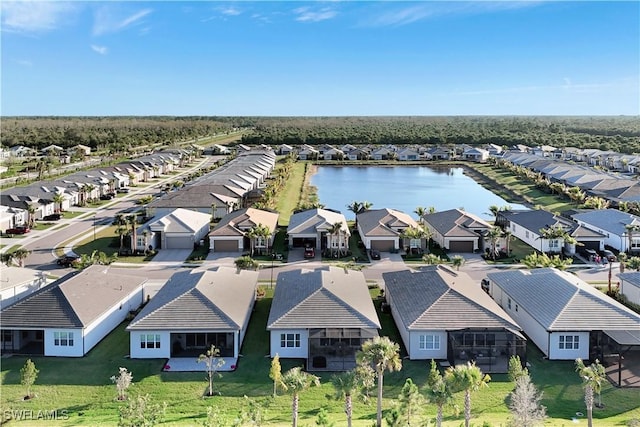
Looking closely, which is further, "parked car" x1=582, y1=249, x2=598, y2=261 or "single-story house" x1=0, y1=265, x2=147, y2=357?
"parked car" x1=582, y1=249, x2=598, y2=261

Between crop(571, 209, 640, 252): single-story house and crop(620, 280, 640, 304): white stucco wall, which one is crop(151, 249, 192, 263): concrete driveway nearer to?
crop(620, 280, 640, 304): white stucco wall

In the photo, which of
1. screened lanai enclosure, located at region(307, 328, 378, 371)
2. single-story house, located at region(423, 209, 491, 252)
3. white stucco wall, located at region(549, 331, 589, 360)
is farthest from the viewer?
single-story house, located at region(423, 209, 491, 252)

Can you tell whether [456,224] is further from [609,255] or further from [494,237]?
[609,255]

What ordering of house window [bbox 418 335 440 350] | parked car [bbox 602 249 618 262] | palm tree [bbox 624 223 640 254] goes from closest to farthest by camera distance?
house window [bbox 418 335 440 350], parked car [bbox 602 249 618 262], palm tree [bbox 624 223 640 254]

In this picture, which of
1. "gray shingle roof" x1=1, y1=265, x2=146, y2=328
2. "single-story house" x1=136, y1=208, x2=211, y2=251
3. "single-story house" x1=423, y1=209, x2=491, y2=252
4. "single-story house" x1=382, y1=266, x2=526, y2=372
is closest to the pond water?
"single-story house" x1=423, y1=209, x2=491, y2=252

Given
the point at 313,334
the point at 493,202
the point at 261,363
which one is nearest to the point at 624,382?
the point at 313,334

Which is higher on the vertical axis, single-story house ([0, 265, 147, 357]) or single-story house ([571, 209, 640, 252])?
single-story house ([571, 209, 640, 252])

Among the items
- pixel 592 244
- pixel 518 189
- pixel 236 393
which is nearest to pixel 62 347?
pixel 236 393

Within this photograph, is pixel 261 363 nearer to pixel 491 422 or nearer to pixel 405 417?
pixel 405 417
